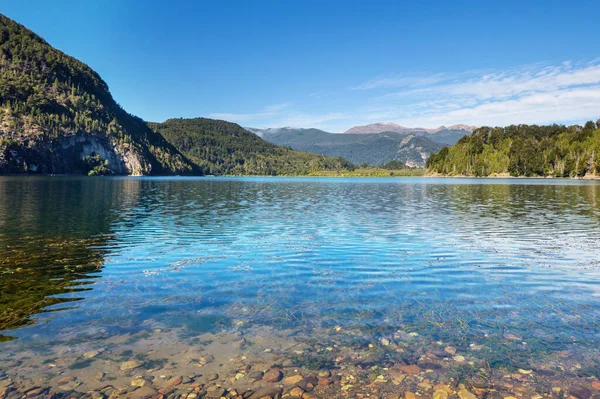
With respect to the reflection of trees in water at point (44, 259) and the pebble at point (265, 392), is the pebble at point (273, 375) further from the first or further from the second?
the reflection of trees in water at point (44, 259)

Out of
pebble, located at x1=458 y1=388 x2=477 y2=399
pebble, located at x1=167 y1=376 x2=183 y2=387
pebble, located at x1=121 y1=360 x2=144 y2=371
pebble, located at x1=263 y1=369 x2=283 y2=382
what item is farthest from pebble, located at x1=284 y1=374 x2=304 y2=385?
pebble, located at x1=121 y1=360 x2=144 y2=371

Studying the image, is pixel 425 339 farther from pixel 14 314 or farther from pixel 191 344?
pixel 14 314

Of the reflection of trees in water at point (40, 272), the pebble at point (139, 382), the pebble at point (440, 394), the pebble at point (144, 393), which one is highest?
the reflection of trees in water at point (40, 272)

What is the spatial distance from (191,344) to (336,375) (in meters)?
4.61

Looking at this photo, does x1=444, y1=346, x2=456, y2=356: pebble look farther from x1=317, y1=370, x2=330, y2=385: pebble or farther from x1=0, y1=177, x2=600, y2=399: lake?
x1=317, y1=370, x2=330, y2=385: pebble

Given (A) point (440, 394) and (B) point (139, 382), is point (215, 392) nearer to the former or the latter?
(B) point (139, 382)

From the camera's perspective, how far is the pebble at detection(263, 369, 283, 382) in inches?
394

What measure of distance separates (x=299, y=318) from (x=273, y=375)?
159 inches

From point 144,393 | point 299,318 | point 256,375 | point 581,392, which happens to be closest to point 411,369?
point 581,392

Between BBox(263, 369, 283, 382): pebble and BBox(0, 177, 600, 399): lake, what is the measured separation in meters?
0.03

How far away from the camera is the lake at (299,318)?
991cm

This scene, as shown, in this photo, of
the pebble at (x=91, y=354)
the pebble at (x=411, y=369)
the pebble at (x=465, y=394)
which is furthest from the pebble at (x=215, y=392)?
the pebble at (x=465, y=394)

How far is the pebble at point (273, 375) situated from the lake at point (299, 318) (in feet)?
0.09

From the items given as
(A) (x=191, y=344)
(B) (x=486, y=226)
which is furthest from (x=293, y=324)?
(B) (x=486, y=226)
